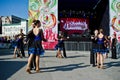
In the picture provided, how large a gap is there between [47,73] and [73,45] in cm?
1599

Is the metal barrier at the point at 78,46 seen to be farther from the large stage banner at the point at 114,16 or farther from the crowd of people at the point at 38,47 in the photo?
the crowd of people at the point at 38,47

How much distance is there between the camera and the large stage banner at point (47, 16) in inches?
1019

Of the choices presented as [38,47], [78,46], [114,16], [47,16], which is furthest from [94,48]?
[114,16]

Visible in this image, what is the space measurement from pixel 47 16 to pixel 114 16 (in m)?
5.53

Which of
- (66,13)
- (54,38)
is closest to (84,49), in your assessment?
(54,38)

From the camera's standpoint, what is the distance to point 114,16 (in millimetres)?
26016

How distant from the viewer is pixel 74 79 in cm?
877

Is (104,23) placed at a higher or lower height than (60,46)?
higher

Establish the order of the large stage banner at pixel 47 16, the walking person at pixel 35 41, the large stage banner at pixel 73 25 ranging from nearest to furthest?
the walking person at pixel 35 41 → the large stage banner at pixel 47 16 → the large stage banner at pixel 73 25

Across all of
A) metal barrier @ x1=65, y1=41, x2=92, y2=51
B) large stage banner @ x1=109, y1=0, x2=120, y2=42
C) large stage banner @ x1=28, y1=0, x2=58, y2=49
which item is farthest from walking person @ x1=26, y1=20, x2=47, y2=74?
large stage banner @ x1=109, y1=0, x2=120, y2=42

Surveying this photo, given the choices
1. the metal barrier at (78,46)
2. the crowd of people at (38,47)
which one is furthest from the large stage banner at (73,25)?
the crowd of people at (38,47)

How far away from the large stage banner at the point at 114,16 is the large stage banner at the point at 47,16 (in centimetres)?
453

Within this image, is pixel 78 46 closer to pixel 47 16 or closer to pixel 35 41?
pixel 47 16

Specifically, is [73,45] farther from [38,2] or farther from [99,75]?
[99,75]
